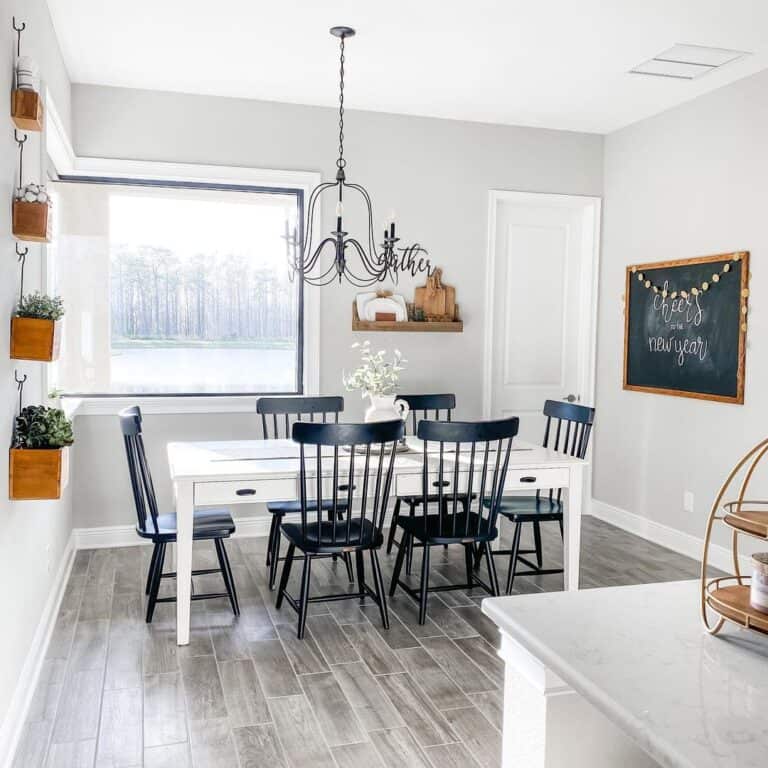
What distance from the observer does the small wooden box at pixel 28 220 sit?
259 cm

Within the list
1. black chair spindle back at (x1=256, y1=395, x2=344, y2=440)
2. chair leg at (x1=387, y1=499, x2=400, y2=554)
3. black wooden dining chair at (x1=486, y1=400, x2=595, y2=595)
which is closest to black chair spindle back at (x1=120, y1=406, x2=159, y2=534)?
black chair spindle back at (x1=256, y1=395, x2=344, y2=440)

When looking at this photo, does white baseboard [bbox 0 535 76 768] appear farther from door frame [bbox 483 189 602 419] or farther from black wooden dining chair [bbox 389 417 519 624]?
door frame [bbox 483 189 602 419]

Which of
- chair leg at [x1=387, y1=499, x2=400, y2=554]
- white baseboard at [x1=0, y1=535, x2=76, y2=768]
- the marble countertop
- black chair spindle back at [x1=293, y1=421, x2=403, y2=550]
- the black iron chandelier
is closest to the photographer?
the marble countertop

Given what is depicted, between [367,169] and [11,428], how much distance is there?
3104 millimetres

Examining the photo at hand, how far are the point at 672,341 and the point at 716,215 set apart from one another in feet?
2.53

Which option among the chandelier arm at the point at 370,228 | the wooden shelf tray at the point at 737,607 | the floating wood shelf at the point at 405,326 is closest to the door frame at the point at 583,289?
the floating wood shelf at the point at 405,326

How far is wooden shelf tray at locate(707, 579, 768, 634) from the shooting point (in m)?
1.06

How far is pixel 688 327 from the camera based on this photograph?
15.4 feet

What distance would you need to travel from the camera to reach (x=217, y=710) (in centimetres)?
273

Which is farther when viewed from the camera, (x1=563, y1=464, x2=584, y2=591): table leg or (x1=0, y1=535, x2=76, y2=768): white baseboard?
(x1=563, y1=464, x2=584, y2=591): table leg

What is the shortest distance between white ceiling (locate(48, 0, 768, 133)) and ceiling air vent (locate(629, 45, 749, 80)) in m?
0.06

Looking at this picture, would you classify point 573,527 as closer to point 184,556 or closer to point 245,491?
point 245,491

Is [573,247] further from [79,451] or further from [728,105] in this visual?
[79,451]

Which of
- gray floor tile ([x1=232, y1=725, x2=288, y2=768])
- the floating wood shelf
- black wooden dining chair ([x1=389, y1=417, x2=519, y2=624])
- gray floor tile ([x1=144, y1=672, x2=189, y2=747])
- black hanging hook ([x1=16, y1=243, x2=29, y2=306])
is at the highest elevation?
black hanging hook ([x1=16, y1=243, x2=29, y2=306])
